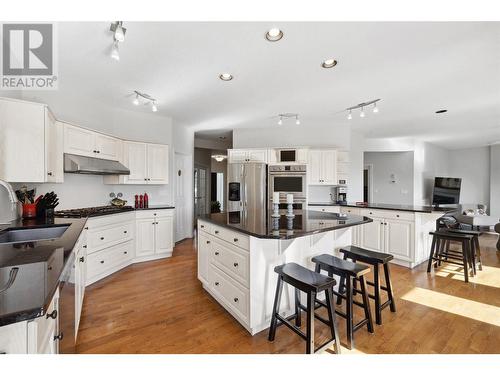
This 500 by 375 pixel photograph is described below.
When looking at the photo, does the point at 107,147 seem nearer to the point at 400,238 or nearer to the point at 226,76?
the point at 226,76

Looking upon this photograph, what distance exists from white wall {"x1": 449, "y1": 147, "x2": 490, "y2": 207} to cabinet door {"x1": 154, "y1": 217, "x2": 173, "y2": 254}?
934cm

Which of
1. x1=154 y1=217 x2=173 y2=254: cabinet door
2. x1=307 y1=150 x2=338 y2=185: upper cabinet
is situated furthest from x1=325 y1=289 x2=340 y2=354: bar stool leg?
x1=307 y1=150 x2=338 y2=185: upper cabinet

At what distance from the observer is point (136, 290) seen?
2682 mm

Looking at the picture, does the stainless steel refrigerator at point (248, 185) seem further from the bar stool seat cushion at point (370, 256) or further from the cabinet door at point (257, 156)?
the bar stool seat cushion at point (370, 256)

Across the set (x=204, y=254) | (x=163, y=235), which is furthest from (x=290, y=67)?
(x=163, y=235)

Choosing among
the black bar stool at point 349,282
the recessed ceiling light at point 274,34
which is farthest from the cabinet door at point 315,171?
the recessed ceiling light at point 274,34

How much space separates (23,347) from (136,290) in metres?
2.24

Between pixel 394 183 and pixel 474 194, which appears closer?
pixel 394 183

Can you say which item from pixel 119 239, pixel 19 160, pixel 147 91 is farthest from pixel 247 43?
pixel 119 239

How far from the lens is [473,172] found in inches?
293

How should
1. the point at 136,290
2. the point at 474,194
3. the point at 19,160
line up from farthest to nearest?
the point at 474,194
the point at 136,290
the point at 19,160

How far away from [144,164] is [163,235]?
1.27m

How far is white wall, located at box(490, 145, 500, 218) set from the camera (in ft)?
22.0
